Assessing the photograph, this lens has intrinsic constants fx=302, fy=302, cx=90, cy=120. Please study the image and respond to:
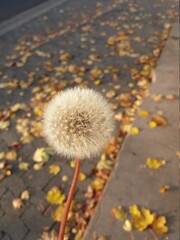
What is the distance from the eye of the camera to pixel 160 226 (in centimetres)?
259

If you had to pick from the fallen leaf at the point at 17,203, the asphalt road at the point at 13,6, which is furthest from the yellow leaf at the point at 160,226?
the asphalt road at the point at 13,6

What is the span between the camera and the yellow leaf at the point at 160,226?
2558 mm

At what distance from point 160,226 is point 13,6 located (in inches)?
305

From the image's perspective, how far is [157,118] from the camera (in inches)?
150

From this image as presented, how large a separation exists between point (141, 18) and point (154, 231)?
6426 millimetres

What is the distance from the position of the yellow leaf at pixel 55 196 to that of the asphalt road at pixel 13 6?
19.3 ft

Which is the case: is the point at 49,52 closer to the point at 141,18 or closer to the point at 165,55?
the point at 165,55

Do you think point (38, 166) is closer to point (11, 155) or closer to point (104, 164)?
point (11, 155)

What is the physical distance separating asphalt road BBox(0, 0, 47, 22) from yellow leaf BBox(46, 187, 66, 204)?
5.87 metres

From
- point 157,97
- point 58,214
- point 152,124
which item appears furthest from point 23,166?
point 157,97

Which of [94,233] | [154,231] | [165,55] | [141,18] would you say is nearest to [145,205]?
[154,231]

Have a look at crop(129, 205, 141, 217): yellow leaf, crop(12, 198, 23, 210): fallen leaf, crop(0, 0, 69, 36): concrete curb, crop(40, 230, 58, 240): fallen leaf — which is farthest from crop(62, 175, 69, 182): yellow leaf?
crop(0, 0, 69, 36): concrete curb

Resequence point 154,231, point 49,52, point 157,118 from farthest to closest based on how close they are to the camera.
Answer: point 49,52 → point 157,118 → point 154,231

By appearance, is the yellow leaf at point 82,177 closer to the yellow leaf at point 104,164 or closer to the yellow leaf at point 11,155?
the yellow leaf at point 104,164
